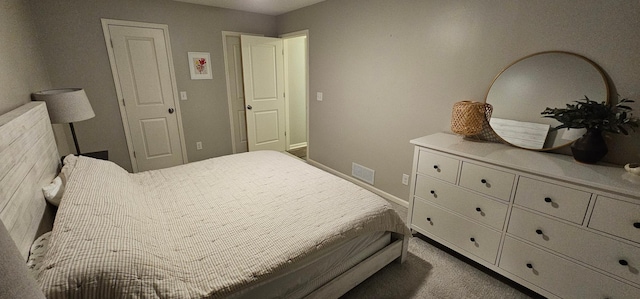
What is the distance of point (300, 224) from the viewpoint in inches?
57.8

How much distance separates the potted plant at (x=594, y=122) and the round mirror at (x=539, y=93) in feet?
0.46

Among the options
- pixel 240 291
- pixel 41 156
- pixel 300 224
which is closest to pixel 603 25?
pixel 300 224

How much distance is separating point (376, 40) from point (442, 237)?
2.00m

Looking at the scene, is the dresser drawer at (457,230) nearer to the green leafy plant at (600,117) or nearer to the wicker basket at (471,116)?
the wicker basket at (471,116)

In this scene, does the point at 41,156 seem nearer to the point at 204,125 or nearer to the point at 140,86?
the point at 140,86

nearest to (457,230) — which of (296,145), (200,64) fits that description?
(296,145)

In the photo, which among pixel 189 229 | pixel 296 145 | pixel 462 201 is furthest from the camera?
pixel 296 145

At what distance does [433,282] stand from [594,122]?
1.37m

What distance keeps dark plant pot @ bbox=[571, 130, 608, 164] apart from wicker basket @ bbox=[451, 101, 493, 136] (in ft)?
1.87

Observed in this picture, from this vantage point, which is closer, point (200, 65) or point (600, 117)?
point (600, 117)

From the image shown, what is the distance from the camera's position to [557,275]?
5.01 ft

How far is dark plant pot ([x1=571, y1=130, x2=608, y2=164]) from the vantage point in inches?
60.0

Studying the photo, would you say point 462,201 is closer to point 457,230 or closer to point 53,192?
point 457,230

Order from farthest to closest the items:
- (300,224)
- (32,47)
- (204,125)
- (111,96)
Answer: (204,125) < (111,96) < (32,47) < (300,224)
